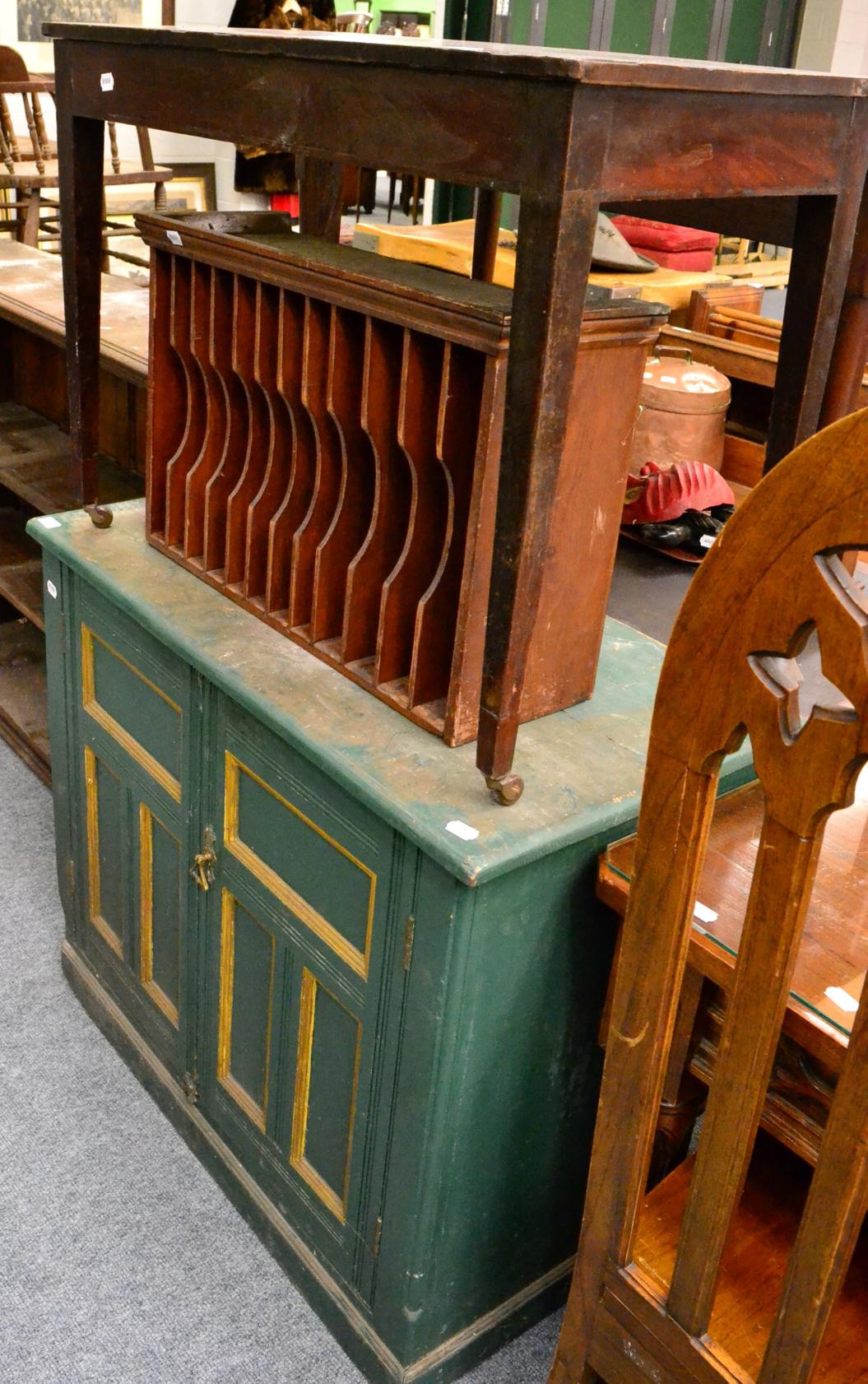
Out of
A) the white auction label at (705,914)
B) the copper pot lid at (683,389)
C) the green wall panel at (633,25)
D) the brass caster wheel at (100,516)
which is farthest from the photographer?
the green wall panel at (633,25)

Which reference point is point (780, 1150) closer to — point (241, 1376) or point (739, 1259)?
point (739, 1259)

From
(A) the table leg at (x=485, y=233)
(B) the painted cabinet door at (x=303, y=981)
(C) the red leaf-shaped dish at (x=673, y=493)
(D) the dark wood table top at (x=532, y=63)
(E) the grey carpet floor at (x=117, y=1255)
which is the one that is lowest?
(E) the grey carpet floor at (x=117, y=1255)

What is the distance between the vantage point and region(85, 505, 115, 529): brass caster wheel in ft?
6.62

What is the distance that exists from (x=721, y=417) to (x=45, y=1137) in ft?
6.29

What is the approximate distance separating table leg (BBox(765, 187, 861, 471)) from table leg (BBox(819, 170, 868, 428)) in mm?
30

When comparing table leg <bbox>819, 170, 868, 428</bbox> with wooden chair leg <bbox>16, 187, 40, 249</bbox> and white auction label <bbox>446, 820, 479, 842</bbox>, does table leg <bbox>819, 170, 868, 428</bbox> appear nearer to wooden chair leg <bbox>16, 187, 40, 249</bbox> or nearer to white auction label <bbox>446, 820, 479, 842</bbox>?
white auction label <bbox>446, 820, 479, 842</bbox>

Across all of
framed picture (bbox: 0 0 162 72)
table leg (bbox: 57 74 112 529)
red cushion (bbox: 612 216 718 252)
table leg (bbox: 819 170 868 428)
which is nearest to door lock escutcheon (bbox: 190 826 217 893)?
table leg (bbox: 57 74 112 529)

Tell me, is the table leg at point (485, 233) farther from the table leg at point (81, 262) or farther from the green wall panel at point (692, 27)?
the green wall panel at point (692, 27)

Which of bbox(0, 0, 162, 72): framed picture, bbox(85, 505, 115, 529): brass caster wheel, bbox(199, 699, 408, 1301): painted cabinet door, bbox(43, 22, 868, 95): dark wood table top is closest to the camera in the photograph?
bbox(43, 22, 868, 95): dark wood table top

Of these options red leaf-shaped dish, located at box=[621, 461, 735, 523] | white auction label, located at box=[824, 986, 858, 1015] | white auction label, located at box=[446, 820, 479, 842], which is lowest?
white auction label, located at box=[824, 986, 858, 1015]

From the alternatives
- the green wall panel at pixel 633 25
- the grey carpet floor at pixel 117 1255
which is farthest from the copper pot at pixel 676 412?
the green wall panel at pixel 633 25

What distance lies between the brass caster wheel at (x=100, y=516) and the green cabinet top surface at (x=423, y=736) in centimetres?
12

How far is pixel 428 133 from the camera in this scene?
1.16 metres

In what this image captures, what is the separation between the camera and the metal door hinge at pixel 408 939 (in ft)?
4.68
